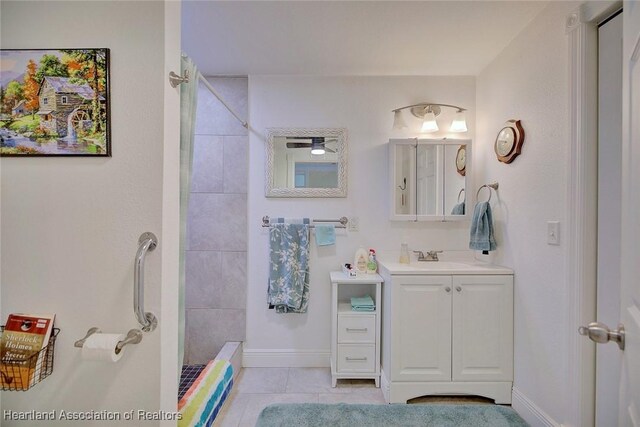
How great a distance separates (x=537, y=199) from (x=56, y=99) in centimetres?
233

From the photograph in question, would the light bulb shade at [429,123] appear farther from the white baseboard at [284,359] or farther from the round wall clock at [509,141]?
the white baseboard at [284,359]

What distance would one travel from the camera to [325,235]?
236 centimetres

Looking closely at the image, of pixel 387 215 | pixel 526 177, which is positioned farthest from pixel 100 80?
pixel 526 177

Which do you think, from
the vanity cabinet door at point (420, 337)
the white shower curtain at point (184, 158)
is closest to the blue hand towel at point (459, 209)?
the vanity cabinet door at point (420, 337)

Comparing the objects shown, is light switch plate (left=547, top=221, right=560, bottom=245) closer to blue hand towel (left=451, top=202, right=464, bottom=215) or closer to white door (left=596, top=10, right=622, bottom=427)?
white door (left=596, top=10, right=622, bottom=427)

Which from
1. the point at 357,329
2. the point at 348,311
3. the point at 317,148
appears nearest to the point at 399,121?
the point at 317,148

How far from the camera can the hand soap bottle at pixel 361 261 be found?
232cm

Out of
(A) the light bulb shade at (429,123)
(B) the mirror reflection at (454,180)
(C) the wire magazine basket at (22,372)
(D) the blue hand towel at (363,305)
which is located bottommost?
(D) the blue hand towel at (363,305)

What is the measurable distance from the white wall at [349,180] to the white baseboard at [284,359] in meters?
0.10

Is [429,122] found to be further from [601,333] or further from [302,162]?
[601,333]

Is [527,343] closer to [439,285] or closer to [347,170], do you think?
[439,285]

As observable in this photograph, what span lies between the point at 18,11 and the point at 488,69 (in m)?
2.75

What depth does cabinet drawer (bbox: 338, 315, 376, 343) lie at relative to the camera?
2.09 metres

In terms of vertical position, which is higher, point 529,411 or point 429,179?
point 429,179
